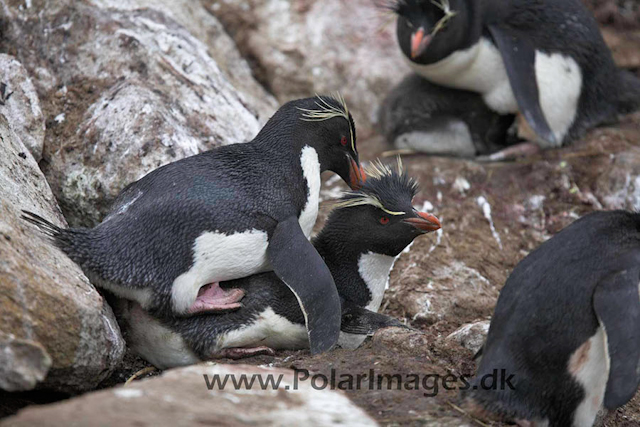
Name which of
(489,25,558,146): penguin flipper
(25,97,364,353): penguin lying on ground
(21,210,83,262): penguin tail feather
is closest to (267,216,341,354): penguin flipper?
(25,97,364,353): penguin lying on ground

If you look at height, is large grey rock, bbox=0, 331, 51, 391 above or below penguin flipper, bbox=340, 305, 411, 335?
above

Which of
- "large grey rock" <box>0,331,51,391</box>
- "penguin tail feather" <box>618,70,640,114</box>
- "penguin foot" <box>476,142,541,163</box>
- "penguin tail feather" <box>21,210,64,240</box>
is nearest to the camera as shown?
"large grey rock" <box>0,331,51,391</box>

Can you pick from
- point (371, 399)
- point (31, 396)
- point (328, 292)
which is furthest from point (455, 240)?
point (31, 396)

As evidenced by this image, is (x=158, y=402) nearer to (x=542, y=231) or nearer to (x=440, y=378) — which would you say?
(x=440, y=378)

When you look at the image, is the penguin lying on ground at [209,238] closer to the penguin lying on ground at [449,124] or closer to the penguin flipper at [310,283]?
the penguin flipper at [310,283]

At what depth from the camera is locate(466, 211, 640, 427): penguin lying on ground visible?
3309mm

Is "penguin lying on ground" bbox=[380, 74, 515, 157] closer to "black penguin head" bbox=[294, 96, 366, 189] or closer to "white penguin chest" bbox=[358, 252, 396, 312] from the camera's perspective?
"black penguin head" bbox=[294, 96, 366, 189]

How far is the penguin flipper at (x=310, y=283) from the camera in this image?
3794mm

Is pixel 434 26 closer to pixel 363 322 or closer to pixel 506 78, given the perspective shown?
pixel 506 78

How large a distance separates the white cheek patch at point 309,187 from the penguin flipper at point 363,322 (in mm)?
471

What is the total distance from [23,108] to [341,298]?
2.04 m

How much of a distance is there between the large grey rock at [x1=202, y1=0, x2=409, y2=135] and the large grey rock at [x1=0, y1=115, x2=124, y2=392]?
11.4 feet

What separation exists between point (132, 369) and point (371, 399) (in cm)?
128

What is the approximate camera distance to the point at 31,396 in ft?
11.7
